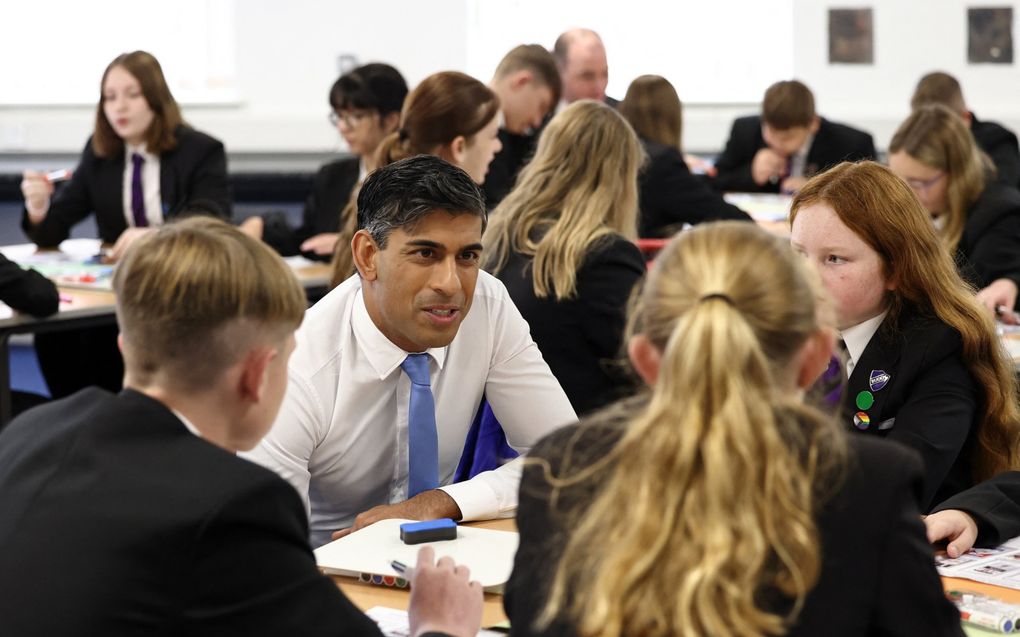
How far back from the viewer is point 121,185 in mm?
5520

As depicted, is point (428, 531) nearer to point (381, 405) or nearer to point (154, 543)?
point (381, 405)

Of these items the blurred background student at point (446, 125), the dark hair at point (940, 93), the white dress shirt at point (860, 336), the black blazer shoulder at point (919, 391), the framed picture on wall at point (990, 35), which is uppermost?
the framed picture on wall at point (990, 35)

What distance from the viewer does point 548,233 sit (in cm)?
336

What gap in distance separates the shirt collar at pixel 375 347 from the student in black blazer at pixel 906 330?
767 mm

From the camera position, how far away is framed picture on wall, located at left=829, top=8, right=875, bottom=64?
766cm

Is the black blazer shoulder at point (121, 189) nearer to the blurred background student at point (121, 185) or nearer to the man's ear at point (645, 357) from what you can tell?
the blurred background student at point (121, 185)

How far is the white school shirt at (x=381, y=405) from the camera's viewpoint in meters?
2.34

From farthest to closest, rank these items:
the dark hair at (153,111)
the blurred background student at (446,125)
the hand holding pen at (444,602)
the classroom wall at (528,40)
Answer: the classroom wall at (528,40)
the dark hair at (153,111)
the blurred background student at (446,125)
the hand holding pen at (444,602)

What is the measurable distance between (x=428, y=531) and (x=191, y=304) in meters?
0.68

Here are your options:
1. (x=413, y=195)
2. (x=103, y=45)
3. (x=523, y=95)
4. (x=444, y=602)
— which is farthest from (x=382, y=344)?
(x=103, y=45)

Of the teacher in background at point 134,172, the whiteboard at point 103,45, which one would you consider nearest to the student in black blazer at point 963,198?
the teacher in background at point 134,172

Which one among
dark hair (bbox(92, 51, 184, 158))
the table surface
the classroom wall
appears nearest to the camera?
the table surface

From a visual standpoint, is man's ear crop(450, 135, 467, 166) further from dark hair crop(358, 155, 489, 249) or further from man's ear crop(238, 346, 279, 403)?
man's ear crop(238, 346, 279, 403)

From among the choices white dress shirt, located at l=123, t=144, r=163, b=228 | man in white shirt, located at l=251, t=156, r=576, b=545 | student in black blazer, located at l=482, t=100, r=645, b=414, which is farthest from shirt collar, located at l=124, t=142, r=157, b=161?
man in white shirt, located at l=251, t=156, r=576, b=545
